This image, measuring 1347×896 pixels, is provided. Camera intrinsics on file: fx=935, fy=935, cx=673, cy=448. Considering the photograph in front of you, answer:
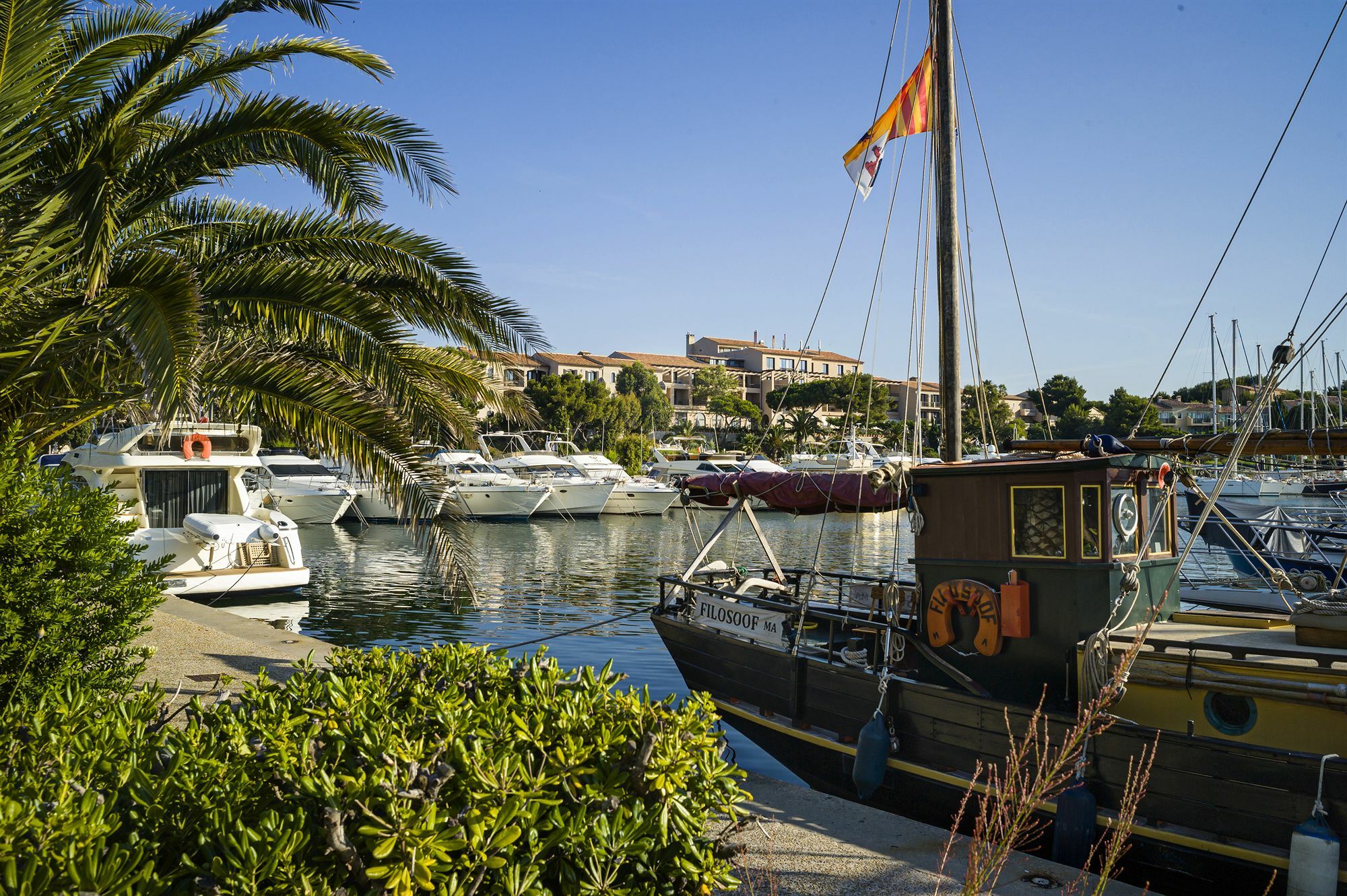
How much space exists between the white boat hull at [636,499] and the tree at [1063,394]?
64.3m

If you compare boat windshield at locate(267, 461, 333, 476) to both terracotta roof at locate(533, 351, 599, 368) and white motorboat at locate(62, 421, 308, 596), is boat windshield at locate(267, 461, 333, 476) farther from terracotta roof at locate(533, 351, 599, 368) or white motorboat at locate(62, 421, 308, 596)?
terracotta roof at locate(533, 351, 599, 368)

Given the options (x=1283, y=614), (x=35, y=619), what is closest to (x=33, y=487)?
(x=35, y=619)

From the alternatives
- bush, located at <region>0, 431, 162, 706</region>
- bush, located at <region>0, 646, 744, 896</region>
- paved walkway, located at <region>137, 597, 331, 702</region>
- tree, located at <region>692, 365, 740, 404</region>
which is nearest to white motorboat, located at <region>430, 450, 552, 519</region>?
paved walkway, located at <region>137, 597, 331, 702</region>

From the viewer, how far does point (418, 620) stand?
Result: 65.0 ft

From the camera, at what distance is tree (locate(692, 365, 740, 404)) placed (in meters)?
102

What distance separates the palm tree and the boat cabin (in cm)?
463

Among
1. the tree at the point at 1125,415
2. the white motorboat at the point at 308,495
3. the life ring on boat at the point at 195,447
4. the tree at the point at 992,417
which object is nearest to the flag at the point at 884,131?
the life ring on boat at the point at 195,447

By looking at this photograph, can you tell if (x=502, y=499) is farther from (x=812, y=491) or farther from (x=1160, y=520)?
(x=1160, y=520)

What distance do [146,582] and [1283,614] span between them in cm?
1128

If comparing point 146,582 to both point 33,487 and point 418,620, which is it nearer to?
point 33,487

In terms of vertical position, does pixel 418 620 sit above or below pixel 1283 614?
below

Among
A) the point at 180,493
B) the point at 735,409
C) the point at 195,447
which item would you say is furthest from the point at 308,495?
the point at 735,409

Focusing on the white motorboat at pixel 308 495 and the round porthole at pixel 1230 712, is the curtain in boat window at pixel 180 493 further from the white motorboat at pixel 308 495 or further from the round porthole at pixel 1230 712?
the round porthole at pixel 1230 712

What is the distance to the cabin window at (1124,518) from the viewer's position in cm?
832
